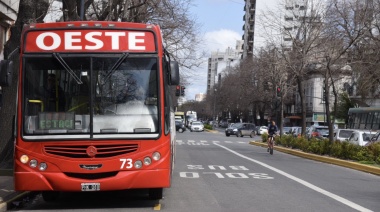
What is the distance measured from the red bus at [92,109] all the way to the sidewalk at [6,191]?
0.80 metres

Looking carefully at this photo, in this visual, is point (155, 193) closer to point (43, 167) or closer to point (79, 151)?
point (79, 151)

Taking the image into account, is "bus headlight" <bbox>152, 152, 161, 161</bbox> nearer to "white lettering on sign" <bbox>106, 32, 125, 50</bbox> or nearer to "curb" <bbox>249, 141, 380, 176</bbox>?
"white lettering on sign" <bbox>106, 32, 125, 50</bbox>

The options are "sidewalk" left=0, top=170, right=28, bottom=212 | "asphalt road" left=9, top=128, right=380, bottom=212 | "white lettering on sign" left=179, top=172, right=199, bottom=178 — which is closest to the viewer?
"sidewalk" left=0, top=170, right=28, bottom=212

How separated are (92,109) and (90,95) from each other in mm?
262

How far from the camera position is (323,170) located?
2041cm

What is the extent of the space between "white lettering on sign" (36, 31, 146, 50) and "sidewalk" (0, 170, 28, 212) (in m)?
2.92

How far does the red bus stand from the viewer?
9.80 meters

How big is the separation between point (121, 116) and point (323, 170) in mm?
12069

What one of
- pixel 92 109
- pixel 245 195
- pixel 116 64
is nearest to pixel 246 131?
pixel 245 195

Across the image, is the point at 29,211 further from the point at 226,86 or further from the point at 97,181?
the point at 226,86

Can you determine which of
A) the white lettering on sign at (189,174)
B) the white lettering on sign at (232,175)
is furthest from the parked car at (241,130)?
the white lettering on sign at (189,174)

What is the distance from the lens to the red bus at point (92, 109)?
980 cm

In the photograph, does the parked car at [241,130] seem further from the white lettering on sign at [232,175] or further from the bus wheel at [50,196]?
the bus wheel at [50,196]

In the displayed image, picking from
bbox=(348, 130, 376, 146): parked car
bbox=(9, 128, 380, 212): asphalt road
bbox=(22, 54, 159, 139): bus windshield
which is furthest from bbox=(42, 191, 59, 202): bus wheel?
bbox=(348, 130, 376, 146): parked car
